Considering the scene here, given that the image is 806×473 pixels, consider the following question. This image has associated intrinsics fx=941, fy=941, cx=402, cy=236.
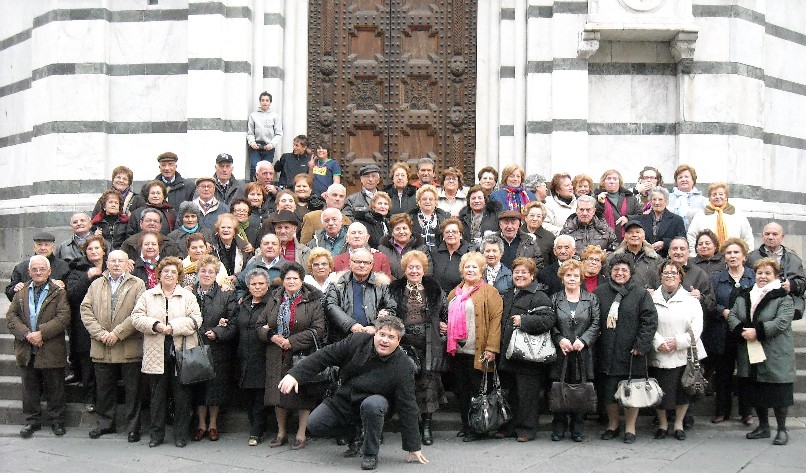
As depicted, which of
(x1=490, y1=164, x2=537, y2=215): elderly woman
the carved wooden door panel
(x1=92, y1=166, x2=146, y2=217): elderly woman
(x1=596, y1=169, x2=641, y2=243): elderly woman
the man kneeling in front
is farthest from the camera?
the carved wooden door panel

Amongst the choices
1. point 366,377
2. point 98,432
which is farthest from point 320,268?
point 98,432

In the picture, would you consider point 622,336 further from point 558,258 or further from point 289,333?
→ point 289,333

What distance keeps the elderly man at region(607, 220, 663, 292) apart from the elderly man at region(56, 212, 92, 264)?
5289mm

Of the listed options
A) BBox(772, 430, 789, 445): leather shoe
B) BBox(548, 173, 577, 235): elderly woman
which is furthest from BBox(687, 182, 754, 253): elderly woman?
BBox(772, 430, 789, 445): leather shoe

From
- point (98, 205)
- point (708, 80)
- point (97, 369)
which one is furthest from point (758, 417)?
point (98, 205)

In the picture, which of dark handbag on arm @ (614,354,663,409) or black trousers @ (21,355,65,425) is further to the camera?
black trousers @ (21,355,65,425)

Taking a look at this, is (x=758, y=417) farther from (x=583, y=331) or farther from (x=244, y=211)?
(x=244, y=211)

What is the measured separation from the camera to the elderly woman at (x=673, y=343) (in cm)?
856

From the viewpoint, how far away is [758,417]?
29.0ft

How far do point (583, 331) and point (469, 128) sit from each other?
16.7 feet

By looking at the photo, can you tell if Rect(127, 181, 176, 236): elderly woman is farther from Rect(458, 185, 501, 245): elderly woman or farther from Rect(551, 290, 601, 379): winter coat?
Rect(551, 290, 601, 379): winter coat

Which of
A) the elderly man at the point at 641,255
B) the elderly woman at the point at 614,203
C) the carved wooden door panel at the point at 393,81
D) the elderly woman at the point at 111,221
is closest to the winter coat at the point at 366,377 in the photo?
the elderly man at the point at 641,255

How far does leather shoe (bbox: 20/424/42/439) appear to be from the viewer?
8797 millimetres

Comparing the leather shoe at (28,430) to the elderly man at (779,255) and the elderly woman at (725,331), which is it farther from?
the elderly man at (779,255)
